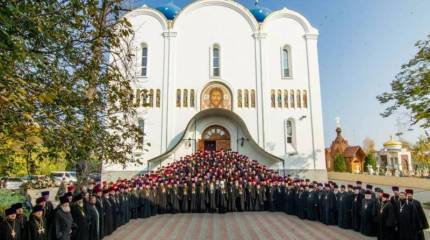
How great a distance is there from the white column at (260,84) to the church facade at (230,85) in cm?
8

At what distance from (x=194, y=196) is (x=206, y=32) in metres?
15.1

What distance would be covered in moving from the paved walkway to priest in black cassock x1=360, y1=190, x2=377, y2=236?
0.96 feet

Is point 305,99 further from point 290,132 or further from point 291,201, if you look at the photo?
point 291,201

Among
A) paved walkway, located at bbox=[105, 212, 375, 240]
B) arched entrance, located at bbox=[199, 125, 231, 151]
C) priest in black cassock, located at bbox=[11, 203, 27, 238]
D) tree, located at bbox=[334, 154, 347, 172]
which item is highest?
arched entrance, located at bbox=[199, 125, 231, 151]

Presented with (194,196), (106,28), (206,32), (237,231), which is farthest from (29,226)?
(206,32)

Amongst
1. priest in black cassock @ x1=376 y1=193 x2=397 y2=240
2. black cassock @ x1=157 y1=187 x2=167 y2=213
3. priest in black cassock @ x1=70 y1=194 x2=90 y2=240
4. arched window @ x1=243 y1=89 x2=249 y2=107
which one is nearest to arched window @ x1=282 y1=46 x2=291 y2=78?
arched window @ x1=243 y1=89 x2=249 y2=107

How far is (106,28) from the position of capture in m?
4.96

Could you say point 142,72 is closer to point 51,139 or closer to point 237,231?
point 237,231

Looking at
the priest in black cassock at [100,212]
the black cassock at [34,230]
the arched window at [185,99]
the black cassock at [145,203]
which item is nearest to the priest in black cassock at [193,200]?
the black cassock at [145,203]

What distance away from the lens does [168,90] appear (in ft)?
77.6

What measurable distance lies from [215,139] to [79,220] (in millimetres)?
15871

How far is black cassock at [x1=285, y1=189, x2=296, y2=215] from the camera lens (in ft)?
45.6

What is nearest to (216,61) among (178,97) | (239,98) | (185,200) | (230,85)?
(230,85)

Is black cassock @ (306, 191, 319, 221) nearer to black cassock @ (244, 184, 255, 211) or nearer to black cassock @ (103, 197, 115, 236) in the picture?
black cassock @ (244, 184, 255, 211)
